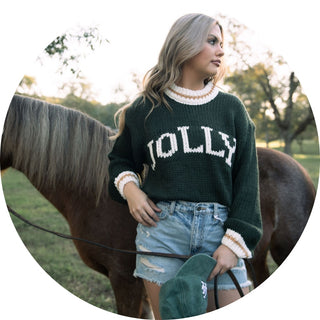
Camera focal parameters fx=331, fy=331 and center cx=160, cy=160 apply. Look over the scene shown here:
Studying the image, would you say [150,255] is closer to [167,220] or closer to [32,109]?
[167,220]

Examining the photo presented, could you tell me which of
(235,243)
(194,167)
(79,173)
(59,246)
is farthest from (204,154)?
(59,246)

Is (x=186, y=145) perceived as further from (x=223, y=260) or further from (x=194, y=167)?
(x=223, y=260)

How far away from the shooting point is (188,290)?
1227 millimetres

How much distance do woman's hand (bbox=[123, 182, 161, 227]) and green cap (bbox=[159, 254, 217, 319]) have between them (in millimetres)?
224

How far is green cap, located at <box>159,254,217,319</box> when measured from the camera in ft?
4.03

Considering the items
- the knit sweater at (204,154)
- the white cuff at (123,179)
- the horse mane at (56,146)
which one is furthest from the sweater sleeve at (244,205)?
the horse mane at (56,146)

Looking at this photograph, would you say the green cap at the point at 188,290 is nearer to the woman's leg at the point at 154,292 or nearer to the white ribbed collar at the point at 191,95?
the woman's leg at the point at 154,292

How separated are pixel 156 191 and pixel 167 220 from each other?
0.41ft

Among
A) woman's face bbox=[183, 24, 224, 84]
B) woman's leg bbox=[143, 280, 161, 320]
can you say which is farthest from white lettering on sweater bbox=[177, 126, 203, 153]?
woman's leg bbox=[143, 280, 161, 320]

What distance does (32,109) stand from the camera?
186 centimetres

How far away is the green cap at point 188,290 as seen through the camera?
123cm

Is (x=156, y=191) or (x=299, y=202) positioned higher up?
(x=156, y=191)

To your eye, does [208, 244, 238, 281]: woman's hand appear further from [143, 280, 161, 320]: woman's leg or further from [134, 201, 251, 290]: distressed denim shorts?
[143, 280, 161, 320]: woman's leg

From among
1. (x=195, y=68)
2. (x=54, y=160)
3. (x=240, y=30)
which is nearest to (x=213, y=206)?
(x=195, y=68)
